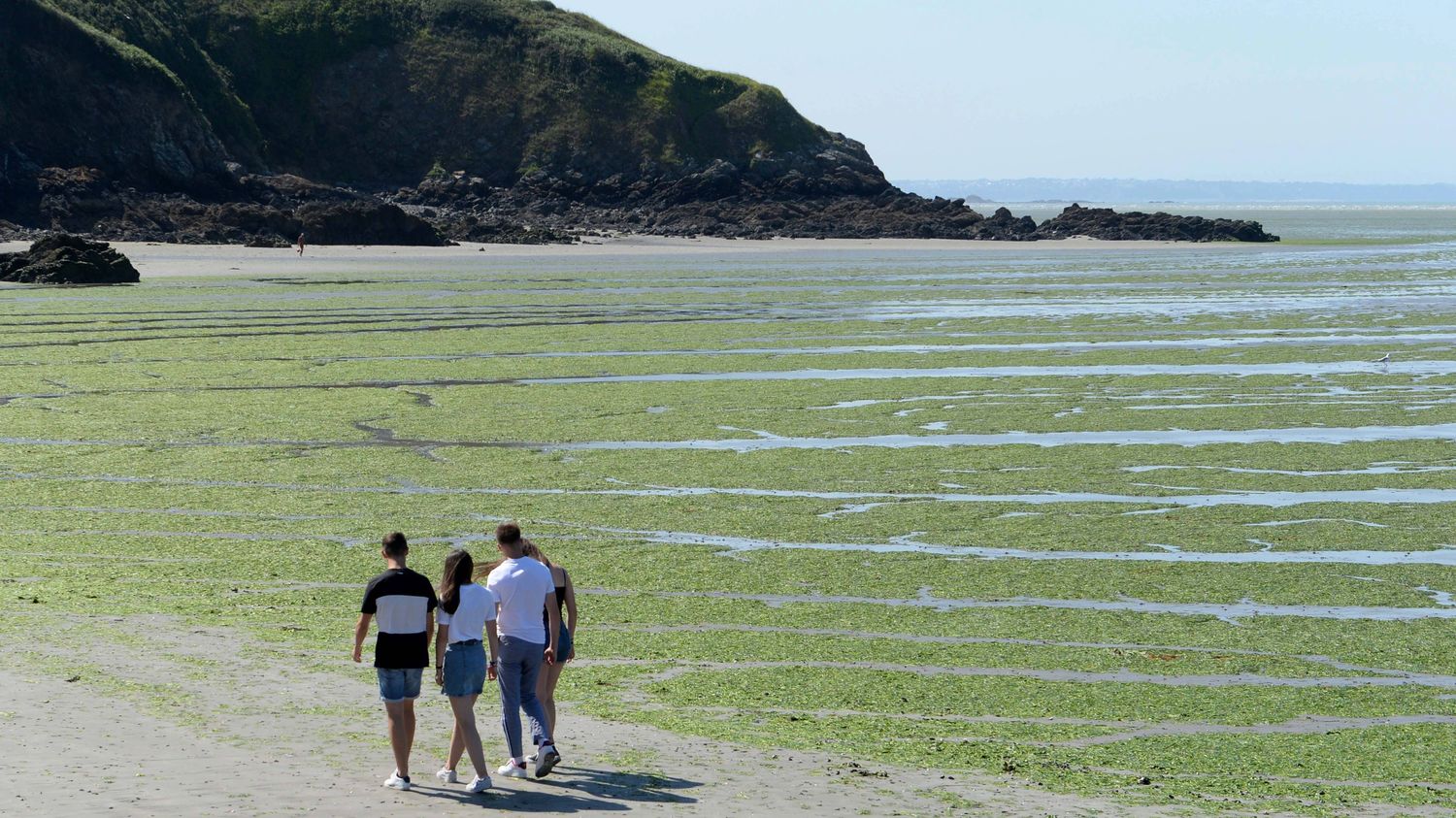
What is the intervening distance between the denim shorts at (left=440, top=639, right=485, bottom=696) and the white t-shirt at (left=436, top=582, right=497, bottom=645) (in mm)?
58

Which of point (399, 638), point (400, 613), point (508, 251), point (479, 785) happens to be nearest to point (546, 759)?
point (479, 785)

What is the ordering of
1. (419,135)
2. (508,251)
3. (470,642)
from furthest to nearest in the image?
(419,135) → (508,251) → (470,642)

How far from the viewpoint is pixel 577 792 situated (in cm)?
1013

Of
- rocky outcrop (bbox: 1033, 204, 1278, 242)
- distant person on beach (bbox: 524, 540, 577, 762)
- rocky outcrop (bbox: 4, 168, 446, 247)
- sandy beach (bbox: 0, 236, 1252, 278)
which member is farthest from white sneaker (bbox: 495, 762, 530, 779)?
rocky outcrop (bbox: 1033, 204, 1278, 242)

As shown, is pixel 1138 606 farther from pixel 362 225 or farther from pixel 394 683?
pixel 362 225

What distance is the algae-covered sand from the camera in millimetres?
11312

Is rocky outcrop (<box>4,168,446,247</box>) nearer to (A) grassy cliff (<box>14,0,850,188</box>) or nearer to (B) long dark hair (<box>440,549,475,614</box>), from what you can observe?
(A) grassy cliff (<box>14,0,850,188</box>)

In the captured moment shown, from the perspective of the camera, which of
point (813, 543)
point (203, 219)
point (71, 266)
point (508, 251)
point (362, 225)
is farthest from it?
point (203, 219)

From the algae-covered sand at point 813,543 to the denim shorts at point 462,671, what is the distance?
92 cm

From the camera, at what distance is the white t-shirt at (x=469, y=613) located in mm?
10109

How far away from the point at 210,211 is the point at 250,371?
63.4m

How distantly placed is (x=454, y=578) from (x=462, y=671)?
606 mm

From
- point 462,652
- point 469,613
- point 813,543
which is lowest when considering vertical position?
point 813,543

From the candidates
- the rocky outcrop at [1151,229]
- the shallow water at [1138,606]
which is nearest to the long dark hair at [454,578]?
the shallow water at [1138,606]
